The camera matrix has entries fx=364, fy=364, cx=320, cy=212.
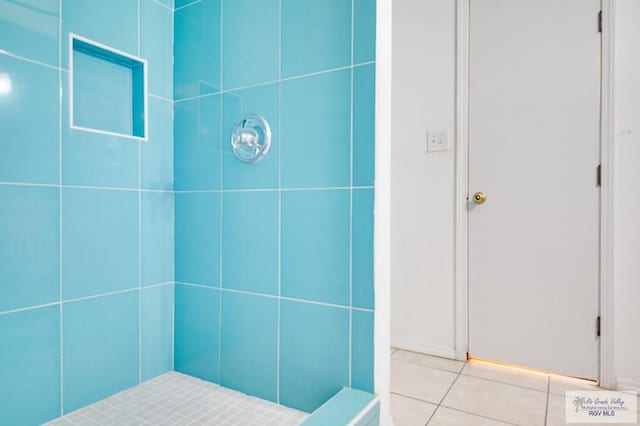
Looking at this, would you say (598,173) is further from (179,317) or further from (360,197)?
(179,317)

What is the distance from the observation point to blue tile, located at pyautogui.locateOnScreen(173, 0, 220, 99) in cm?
129

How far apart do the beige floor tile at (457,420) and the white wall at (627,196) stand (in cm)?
76

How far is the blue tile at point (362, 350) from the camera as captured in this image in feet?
3.29

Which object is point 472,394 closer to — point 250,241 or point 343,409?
point 343,409

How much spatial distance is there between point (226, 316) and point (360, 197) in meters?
0.64

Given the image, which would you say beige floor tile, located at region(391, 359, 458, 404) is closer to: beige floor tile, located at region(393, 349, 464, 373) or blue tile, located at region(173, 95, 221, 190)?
beige floor tile, located at region(393, 349, 464, 373)

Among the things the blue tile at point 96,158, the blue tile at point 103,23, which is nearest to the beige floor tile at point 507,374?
the blue tile at point 96,158

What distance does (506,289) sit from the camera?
1893 millimetres

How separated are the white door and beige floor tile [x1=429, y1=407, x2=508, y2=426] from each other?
Answer: 1.97 feet

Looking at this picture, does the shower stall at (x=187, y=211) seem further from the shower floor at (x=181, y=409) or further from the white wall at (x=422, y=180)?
the white wall at (x=422, y=180)

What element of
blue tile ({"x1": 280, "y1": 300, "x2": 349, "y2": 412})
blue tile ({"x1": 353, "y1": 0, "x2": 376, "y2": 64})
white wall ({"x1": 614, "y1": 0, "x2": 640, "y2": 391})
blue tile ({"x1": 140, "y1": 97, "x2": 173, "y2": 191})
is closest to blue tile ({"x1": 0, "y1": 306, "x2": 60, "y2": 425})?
blue tile ({"x1": 140, "y1": 97, "x2": 173, "y2": 191})

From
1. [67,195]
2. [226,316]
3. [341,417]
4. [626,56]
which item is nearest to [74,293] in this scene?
[67,195]

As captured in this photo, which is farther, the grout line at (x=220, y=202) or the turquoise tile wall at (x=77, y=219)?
the grout line at (x=220, y=202)

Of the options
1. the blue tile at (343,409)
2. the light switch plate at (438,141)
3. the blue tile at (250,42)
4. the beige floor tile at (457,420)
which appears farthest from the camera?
the light switch plate at (438,141)
